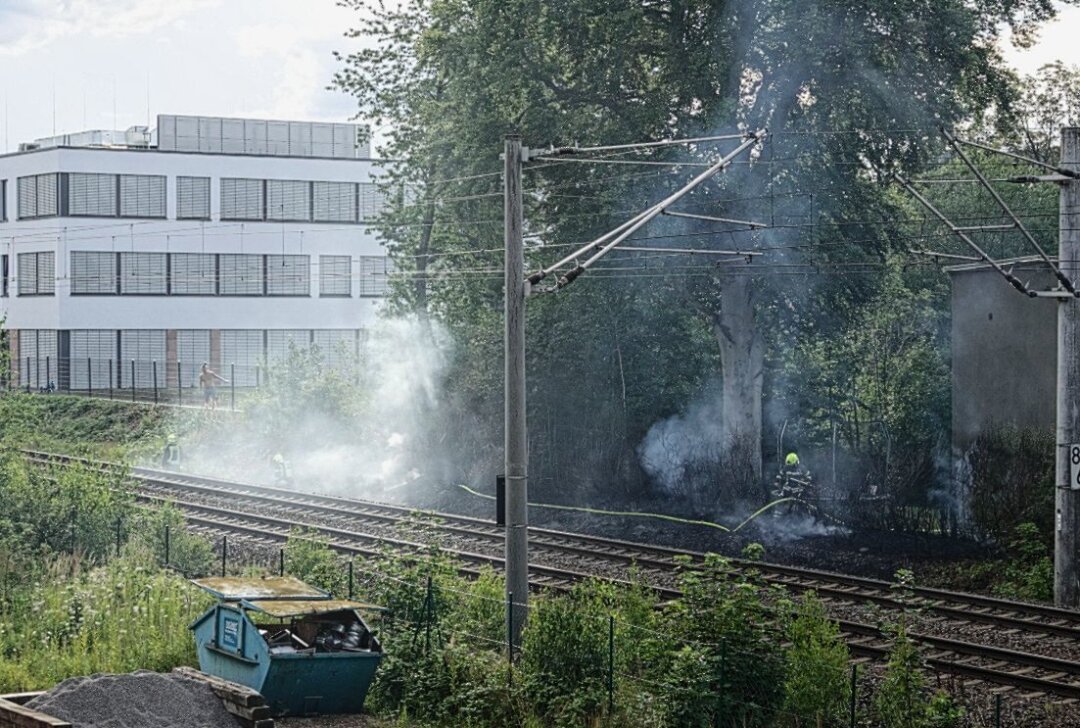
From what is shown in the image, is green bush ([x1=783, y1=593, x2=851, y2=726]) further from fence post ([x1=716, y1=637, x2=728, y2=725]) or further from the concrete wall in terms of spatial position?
the concrete wall

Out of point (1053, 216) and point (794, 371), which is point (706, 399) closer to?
point (794, 371)

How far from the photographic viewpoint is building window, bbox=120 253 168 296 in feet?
218

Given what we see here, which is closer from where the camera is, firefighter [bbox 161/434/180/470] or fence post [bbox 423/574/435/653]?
fence post [bbox 423/574/435/653]

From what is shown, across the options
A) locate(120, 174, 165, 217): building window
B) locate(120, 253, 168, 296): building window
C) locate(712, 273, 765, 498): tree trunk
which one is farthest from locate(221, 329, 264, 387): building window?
locate(712, 273, 765, 498): tree trunk

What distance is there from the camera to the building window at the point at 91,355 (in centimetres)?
6625

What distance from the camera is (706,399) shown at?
3756 cm

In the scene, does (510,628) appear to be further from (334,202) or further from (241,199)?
(334,202)

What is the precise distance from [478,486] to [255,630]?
Answer: 21.0 meters

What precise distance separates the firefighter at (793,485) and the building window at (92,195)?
133 ft

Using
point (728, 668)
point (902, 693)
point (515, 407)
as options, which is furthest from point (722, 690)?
point (515, 407)

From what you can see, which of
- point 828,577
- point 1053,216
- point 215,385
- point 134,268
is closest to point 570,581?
point 828,577

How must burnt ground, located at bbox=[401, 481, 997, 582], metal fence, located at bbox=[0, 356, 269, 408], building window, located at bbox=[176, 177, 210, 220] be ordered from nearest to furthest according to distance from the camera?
burnt ground, located at bbox=[401, 481, 997, 582]
metal fence, located at bbox=[0, 356, 269, 408]
building window, located at bbox=[176, 177, 210, 220]

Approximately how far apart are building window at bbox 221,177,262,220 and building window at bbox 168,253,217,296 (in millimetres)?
2170

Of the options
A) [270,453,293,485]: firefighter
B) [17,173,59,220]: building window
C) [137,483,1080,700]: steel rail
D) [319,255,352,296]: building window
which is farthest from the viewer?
[319,255,352,296]: building window
